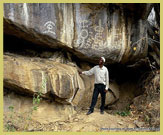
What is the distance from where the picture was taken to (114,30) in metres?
6.44

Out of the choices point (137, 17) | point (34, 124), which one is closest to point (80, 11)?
point (137, 17)

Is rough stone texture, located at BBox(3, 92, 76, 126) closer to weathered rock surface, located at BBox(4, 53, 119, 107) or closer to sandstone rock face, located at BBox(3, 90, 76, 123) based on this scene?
sandstone rock face, located at BBox(3, 90, 76, 123)

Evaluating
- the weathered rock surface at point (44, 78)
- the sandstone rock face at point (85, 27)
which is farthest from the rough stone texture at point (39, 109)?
the sandstone rock face at point (85, 27)

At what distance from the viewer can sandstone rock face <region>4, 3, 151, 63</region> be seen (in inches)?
207

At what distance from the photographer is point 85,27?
6.04 m

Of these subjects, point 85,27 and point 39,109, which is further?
point 85,27

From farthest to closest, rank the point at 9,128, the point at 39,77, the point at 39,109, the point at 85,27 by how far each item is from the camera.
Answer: the point at 85,27 → the point at 39,109 → the point at 39,77 → the point at 9,128

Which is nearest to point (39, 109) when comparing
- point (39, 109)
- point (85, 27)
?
point (39, 109)

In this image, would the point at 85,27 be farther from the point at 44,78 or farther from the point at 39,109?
the point at 39,109

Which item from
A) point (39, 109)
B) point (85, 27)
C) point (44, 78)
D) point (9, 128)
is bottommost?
point (9, 128)

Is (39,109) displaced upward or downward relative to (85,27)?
downward

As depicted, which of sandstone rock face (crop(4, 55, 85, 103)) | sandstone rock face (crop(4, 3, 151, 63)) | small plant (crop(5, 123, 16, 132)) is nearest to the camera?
small plant (crop(5, 123, 16, 132))

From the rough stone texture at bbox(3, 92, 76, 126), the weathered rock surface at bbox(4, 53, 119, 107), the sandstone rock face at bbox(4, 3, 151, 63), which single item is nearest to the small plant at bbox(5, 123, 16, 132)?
the rough stone texture at bbox(3, 92, 76, 126)

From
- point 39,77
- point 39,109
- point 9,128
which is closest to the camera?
point 9,128
